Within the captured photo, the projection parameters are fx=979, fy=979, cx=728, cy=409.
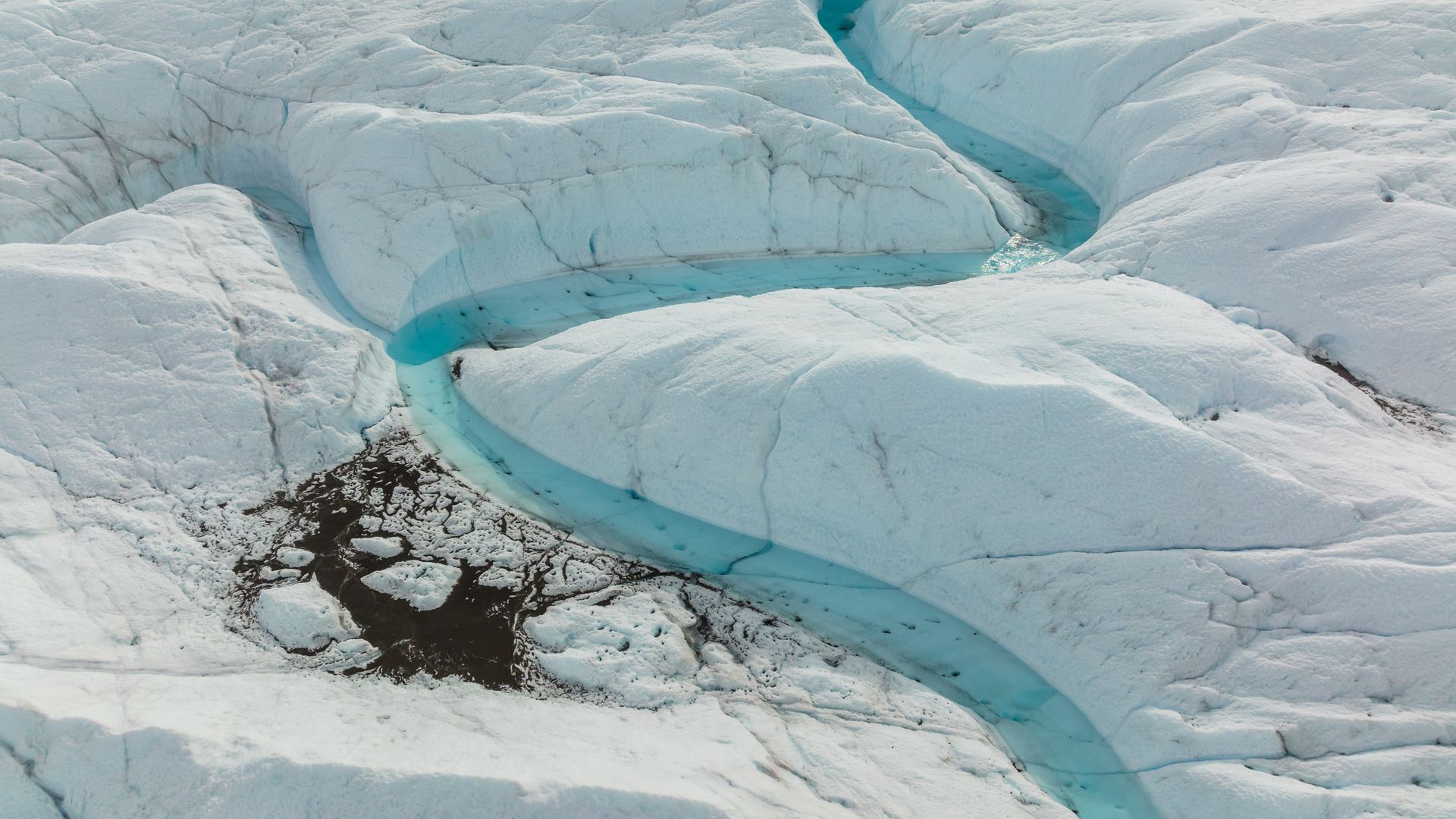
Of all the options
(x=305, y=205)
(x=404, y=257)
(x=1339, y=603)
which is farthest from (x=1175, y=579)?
(x=305, y=205)

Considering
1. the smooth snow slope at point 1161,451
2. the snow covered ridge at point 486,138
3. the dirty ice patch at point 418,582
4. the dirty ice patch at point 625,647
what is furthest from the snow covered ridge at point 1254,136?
the dirty ice patch at point 418,582

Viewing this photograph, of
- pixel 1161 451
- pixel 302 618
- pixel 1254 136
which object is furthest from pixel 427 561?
pixel 1254 136

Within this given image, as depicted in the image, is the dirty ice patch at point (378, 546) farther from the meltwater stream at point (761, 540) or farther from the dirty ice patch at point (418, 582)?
the meltwater stream at point (761, 540)

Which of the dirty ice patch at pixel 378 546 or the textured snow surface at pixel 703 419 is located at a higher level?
the textured snow surface at pixel 703 419

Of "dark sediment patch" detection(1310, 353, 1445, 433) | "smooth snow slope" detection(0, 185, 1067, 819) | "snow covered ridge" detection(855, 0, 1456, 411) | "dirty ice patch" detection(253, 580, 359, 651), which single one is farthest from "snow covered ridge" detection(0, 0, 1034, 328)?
"dark sediment patch" detection(1310, 353, 1445, 433)

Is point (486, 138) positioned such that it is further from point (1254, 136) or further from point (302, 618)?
point (1254, 136)

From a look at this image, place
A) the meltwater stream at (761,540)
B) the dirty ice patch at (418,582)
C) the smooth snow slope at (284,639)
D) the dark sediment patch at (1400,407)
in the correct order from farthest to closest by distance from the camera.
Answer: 1. the dark sediment patch at (1400,407)
2. the dirty ice patch at (418,582)
3. the meltwater stream at (761,540)
4. the smooth snow slope at (284,639)
